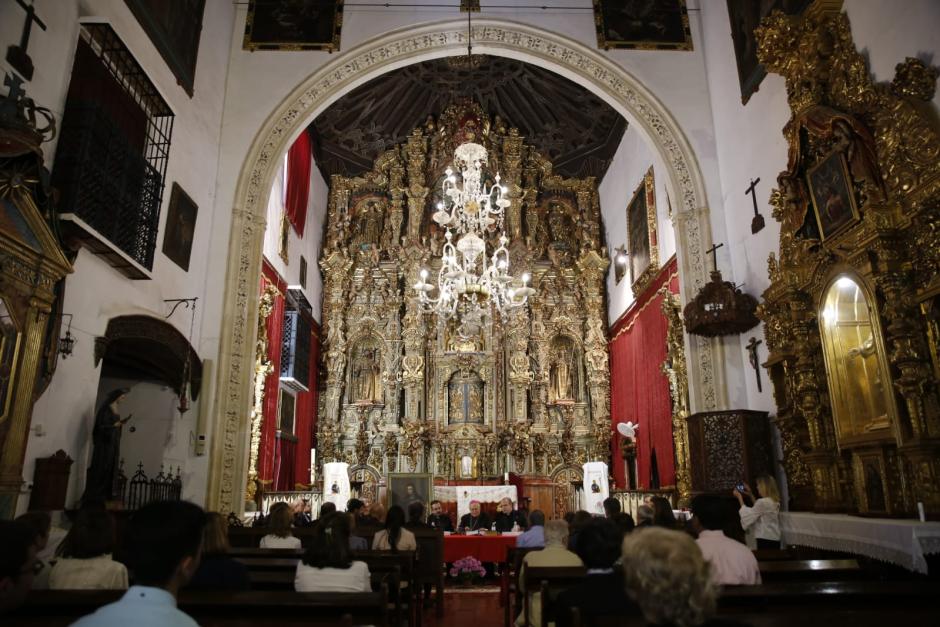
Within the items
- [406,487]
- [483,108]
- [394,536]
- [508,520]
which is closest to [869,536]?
[394,536]

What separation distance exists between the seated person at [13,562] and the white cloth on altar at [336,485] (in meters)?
11.0

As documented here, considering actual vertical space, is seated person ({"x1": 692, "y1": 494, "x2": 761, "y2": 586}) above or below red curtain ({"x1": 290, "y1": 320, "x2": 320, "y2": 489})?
below

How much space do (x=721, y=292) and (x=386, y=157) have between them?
38.9ft

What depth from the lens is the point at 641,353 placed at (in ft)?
48.6

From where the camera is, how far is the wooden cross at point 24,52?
18.4ft

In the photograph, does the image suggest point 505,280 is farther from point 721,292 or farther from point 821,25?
point 821,25

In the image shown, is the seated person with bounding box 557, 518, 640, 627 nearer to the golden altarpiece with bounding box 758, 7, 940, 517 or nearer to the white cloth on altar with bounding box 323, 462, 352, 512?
the golden altarpiece with bounding box 758, 7, 940, 517

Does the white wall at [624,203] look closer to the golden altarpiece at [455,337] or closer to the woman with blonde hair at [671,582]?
the golden altarpiece at [455,337]

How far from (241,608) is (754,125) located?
8.90m

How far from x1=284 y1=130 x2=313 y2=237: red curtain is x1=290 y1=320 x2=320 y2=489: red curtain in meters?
2.90

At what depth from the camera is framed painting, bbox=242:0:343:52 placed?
36.8 feet

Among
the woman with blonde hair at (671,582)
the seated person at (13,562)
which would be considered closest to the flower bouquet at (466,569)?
the seated person at (13,562)

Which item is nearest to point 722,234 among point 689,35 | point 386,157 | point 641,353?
point 689,35

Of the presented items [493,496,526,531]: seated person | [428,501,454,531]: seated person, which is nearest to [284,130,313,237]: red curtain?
[428,501,454,531]: seated person
